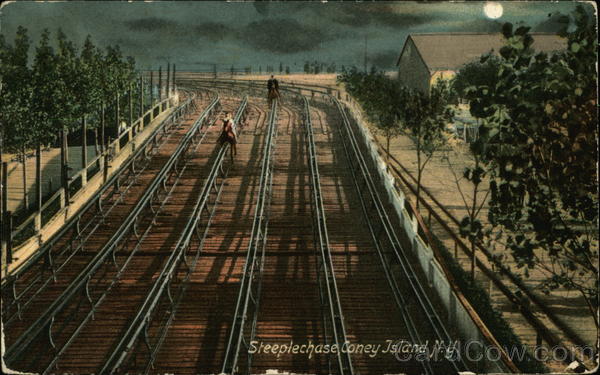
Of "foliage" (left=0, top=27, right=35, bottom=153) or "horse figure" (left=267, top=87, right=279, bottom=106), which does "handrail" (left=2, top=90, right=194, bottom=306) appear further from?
"horse figure" (left=267, top=87, right=279, bottom=106)

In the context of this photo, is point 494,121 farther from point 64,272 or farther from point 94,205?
point 94,205

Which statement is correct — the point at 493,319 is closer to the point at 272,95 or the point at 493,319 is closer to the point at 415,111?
the point at 415,111

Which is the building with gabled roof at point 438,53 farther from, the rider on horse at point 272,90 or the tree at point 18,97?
the tree at point 18,97

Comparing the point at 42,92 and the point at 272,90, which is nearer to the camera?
the point at 42,92

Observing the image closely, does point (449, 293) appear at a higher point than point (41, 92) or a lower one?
lower

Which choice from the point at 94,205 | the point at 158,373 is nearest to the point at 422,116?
the point at 94,205

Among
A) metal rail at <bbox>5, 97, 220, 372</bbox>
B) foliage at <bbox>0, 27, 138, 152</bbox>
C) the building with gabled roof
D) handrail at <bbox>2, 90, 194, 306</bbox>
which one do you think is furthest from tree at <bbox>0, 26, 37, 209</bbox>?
the building with gabled roof

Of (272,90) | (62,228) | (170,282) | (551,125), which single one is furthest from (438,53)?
(551,125)
